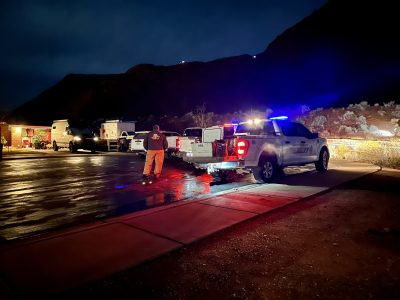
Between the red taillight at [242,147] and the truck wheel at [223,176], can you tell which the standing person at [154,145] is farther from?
the red taillight at [242,147]

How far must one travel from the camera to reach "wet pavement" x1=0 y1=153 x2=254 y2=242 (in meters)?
6.10

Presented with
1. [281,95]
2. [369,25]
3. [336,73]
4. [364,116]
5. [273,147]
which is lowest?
[273,147]

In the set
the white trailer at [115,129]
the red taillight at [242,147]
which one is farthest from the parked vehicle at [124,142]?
the red taillight at [242,147]

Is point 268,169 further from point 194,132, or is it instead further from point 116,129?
point 116,129

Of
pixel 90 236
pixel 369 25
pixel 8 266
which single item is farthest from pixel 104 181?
pixel 369 25

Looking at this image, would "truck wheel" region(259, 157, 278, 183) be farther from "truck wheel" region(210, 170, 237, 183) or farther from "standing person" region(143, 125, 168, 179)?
"standing person" region(143, 125, 168, 179)

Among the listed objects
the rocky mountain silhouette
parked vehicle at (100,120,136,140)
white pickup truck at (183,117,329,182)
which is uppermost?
the rocky mountain silhouette

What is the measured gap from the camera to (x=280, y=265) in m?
3.98

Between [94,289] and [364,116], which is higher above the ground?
[364,116]

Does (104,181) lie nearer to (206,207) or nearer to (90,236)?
(206,207)

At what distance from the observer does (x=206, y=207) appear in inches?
265

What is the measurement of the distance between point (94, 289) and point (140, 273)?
57 cm

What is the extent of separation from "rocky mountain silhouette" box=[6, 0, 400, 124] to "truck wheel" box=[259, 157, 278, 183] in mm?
35850

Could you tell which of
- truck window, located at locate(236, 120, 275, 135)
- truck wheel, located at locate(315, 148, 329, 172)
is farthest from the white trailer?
truck wheel, located at locate(315, 148, 329, 172)
